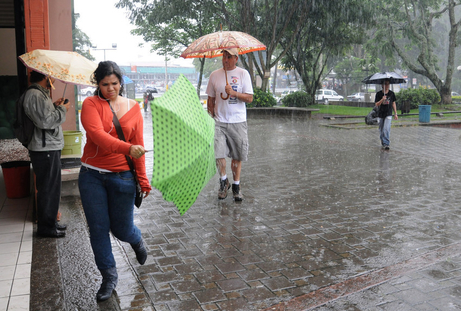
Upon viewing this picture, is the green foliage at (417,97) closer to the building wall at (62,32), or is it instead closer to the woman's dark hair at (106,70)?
the building wall at (62,32)

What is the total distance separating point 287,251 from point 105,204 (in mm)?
1944

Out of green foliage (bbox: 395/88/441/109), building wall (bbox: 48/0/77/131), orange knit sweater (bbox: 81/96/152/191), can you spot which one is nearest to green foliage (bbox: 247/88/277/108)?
green foliage (bbox: 395/88/441/109)

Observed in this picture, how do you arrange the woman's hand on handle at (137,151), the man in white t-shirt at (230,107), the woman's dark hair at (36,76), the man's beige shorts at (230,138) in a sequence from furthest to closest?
1. the man's beige shorts at (230,138)
2. the man in white t-shirt at (230,107)
3. the woman's dark hair at (36,76)
4. the woman's hand on handle at (137,151)

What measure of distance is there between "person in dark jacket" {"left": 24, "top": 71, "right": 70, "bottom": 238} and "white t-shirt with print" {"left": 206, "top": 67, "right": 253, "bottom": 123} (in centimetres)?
205

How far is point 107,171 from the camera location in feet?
11.0

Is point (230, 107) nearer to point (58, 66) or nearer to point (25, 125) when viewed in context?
point (58, 66)

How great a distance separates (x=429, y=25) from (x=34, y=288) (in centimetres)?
3172

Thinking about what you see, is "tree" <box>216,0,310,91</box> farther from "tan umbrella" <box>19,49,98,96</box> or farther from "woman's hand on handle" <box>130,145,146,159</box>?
"woman's hand on handle" <box>130,145,146,159</box>

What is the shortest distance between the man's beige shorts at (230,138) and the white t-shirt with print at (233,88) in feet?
0.26

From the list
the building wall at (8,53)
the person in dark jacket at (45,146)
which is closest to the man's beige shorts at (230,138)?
the person in dark jacket at (45,146)

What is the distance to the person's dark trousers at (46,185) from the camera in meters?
4.72

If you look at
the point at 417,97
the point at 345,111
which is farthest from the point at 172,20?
the point at 417,97

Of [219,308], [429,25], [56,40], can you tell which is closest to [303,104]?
[429,25]

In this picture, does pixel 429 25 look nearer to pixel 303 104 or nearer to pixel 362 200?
pixel 303 104
